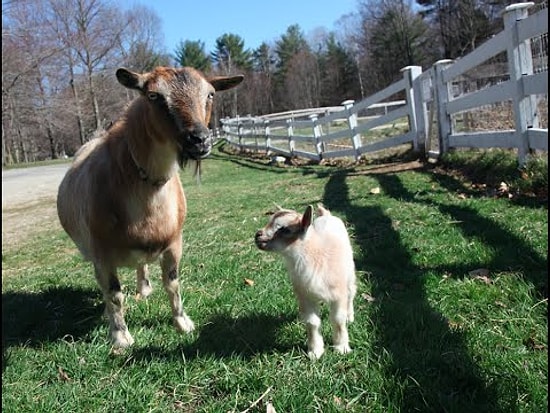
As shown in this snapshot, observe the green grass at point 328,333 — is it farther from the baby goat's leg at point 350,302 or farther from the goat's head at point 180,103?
the goat's head at point 180,103

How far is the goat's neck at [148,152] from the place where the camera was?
11.9ft

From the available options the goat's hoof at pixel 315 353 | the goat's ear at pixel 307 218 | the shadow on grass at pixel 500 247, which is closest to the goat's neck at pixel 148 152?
the goat's ear at pixel 307 218

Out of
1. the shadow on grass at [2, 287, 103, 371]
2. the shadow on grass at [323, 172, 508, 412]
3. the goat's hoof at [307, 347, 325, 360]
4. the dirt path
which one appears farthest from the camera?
the dirt path

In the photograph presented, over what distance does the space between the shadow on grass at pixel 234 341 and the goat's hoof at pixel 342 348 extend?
28 centimetres

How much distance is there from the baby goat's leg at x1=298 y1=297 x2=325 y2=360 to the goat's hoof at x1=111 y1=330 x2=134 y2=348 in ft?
4.14

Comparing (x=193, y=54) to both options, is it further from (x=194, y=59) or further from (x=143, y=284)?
(x=143, y=284)

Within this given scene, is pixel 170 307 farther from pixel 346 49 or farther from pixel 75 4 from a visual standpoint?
pixel 346 49

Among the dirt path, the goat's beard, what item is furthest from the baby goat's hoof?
the dirt path

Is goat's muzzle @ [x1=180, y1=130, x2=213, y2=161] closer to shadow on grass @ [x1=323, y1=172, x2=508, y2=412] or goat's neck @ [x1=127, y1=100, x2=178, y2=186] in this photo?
goat's neck @ [x1=127, y1=100, x2=178, y2=186]

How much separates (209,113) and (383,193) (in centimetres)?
432

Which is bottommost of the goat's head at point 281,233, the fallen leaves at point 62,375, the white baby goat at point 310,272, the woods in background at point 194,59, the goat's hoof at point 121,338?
the fallen leaves at point 62,375

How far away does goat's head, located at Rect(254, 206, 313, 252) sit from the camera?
3137mm

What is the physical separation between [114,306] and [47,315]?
882 mm

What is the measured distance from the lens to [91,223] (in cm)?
379
